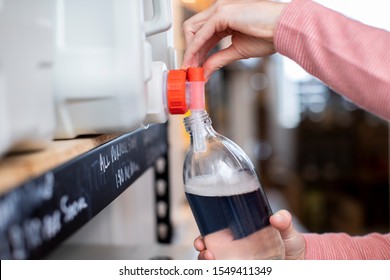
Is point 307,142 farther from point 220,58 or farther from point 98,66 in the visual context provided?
point 98,66

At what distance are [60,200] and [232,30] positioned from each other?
0.45m

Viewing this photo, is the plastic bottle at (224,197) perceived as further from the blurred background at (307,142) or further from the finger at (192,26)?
the blurred background at (307,142)

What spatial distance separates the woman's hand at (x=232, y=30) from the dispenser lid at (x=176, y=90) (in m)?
0.16

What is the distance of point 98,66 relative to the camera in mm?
479

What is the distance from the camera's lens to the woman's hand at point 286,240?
679 millimetres

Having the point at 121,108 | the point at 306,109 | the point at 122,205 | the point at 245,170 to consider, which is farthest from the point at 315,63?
the point at 306,109

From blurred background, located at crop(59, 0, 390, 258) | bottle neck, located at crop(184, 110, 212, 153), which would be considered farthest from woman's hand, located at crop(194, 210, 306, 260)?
blurred background, located at crop(59, 0, 390, 258)

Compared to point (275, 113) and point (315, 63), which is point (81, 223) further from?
point (275, 113)

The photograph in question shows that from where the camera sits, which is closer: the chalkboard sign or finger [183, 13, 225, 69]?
the chalkboard sign

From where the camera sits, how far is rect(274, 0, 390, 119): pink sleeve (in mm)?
619

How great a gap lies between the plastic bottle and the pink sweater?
0.17m

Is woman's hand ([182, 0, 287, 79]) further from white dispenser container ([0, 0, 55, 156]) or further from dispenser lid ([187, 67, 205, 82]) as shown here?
white dispenser container ([0, 0, 55, 156])

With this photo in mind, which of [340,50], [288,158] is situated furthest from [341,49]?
[288,158]

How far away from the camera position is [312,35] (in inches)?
25.4
